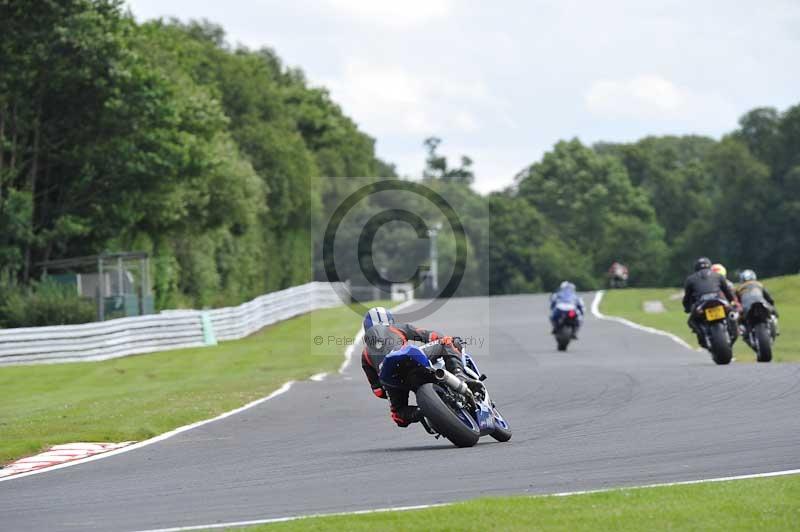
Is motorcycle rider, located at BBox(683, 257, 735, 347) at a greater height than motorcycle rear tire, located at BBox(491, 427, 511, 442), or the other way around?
motorcycle rider, located at BBox(683, 257, 735, 347)

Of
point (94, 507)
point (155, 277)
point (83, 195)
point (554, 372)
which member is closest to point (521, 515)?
point (94, 507)

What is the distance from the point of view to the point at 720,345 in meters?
20.8

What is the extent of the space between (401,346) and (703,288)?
1051 centimetres

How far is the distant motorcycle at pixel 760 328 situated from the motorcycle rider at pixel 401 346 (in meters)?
10.7

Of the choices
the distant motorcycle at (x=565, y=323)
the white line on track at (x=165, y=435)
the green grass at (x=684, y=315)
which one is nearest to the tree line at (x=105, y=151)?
the green grass at (x=684, y=315)

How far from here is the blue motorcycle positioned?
11.3m

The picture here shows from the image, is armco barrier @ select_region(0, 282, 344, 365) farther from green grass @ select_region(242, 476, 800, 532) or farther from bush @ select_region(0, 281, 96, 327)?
green grass @ select_region(242, 476, 800, 532)

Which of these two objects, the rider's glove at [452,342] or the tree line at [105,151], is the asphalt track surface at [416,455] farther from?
the tree line at [105,151]

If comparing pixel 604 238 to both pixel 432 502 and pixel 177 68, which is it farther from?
pixel 432 502

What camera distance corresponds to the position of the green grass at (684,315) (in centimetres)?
2666

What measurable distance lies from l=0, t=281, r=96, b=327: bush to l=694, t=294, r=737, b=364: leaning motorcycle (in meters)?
18.4

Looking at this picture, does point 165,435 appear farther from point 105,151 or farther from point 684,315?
point 684,315

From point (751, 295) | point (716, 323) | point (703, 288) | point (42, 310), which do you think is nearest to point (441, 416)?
point (716, 323)

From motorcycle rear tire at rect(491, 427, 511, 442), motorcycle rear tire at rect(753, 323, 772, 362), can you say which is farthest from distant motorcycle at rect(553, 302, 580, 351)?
motorcycle rear tire at rect(491, 427, 511, 442)
